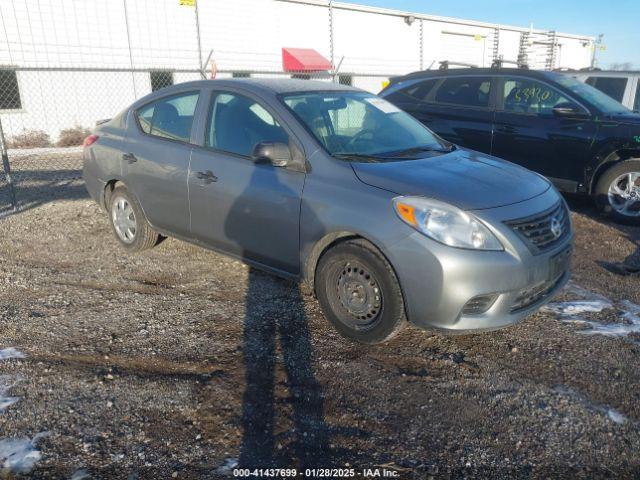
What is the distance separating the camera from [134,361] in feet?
11.4

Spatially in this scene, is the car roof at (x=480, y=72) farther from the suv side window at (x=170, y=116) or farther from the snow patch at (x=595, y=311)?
the suv side window at (x=170, y=116)

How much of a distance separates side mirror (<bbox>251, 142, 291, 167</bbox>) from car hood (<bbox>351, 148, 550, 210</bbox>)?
52cm

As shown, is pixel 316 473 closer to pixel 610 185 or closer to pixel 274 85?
pixel 274 85

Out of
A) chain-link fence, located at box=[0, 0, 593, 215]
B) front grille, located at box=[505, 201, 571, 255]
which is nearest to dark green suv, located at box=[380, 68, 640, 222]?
front grille, located at box=[505, 201, 571, 255]

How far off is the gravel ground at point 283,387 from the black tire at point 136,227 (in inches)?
24.0

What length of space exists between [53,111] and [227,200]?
43.2 ft

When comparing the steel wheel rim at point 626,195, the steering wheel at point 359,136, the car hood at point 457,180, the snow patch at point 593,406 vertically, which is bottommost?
the snow patch at point 593,406

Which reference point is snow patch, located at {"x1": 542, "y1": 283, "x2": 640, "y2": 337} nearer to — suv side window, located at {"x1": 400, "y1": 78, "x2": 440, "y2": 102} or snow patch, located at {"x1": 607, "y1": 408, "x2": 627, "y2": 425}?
snow patch, located at {"x1": 607, "y1": 408, "x2": 627, "y2": 425}

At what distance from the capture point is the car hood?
10.9ft

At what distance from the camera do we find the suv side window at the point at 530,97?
22.2ft

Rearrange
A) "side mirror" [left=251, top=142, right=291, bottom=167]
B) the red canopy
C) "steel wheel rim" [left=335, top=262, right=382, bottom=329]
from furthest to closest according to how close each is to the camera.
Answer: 1. the red canopy
2. "side mirror" [left=251, top=142, right=291, bottom=167]
3. "steel wheel rim" [left=335, top=262, right=382, bottom=329]

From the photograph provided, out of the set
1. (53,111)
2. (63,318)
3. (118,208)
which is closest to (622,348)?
(63,318)

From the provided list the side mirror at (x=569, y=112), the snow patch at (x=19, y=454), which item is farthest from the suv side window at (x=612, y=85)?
the snow patch at (x=19, y=454)

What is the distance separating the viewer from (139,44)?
627 inches
